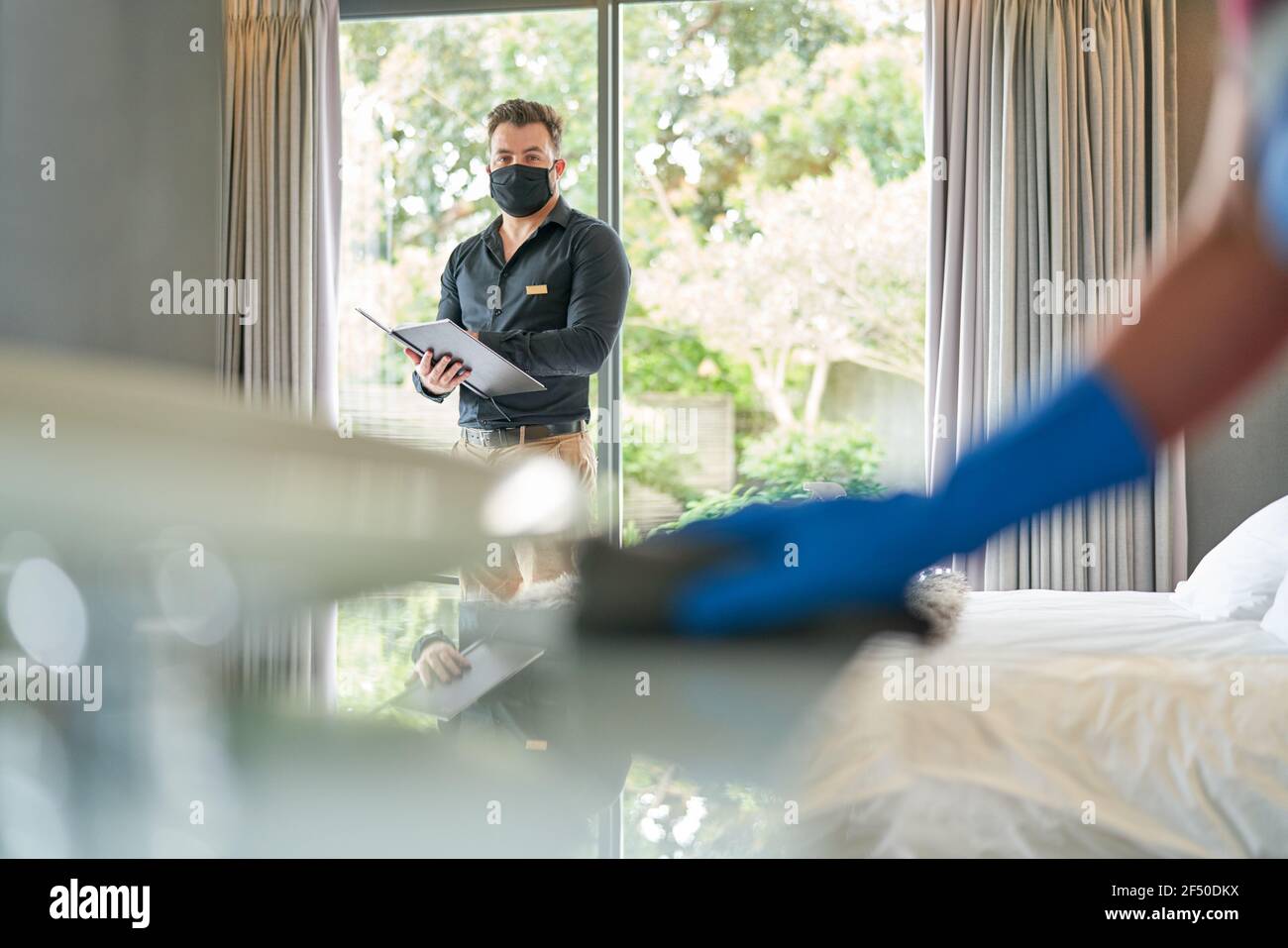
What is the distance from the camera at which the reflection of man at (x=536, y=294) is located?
2.04 m

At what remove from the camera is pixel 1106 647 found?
4.85ft

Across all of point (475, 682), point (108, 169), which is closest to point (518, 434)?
point (108, 169)

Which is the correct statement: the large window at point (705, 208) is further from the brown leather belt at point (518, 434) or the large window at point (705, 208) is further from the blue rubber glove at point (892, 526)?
the blue rubber glove at point (892, 526)

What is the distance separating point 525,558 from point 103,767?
23 centimetres

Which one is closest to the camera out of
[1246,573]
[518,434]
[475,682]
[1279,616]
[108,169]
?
[475,682]

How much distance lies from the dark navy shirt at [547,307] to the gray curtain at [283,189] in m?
1.10

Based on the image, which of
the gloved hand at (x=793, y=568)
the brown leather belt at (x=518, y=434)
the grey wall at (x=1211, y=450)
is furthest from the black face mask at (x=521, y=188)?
the gloved hand at (x=793, y=568)

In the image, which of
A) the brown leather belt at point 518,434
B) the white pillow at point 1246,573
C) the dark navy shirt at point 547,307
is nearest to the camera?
the white pillow at point 1246,573

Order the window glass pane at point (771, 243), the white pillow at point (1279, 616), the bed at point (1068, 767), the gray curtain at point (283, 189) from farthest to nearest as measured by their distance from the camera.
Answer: the window glass pane at point (771, 243) → the gray curtain at point (283, 189) → the white pillow at point (1279, 616) → the bed at point (1068, 767)

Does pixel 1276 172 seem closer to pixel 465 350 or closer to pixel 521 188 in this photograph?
pixel 465 350

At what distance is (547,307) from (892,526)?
75.1 inches

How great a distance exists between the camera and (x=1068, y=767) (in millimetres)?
1099
